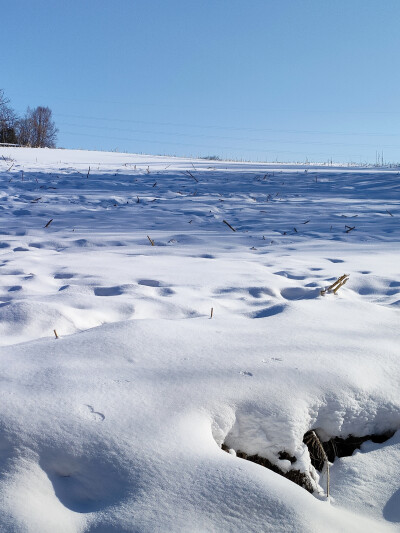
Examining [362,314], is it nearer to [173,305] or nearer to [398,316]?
[398,316]

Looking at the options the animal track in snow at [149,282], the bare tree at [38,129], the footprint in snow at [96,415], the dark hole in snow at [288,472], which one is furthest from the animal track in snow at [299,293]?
the bare tree at [38,129]

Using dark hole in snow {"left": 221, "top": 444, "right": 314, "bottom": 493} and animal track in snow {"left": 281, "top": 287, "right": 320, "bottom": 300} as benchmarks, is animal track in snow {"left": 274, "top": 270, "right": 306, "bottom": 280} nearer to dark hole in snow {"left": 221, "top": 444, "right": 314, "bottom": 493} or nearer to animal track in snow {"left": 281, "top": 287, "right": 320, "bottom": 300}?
animal track in snow {"left": 281, "top": 287, "right": 320, "bottom": 300}

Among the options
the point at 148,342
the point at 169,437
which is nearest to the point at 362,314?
the point at 148,342

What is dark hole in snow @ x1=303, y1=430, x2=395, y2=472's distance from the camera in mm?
1338

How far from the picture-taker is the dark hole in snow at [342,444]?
1338 millimetres

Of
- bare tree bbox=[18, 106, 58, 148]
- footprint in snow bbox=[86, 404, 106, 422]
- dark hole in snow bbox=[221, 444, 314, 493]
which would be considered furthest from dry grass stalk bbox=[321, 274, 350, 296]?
bare tree bbox=[18, 106, 58, 148]

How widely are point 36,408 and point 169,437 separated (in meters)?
0.36

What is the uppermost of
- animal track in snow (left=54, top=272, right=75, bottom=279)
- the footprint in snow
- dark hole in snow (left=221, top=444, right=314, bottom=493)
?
animal track in snow (left=54, top=272, right=75, bottom=279)

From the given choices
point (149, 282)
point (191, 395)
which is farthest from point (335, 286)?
point (191, 395)

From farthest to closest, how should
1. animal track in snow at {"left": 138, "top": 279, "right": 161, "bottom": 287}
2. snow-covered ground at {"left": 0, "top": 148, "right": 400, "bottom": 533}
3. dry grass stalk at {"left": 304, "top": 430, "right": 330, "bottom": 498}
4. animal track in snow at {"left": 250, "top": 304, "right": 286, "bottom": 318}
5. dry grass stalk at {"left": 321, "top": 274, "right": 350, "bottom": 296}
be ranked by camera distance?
animal track in snow at {"left": 138, "top": 279, "right": 161, "bottom": 287} → dry grass stalk at {"left": 321, "top": 274, "right": 350, "bottom": 296} → animal track in snow at {"left": 250, "top": 304, "right": 286, "bottom": 318} → dry grass stalk at {"left": 304, "top": 430, "right": 330, "bottom": 498} → snow-covered ground at {"left": 0, "top": 148, "right": 400, "bottom": 533}

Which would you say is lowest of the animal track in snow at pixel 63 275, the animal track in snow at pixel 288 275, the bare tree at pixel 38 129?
the animal track in snow at pixel 63 275

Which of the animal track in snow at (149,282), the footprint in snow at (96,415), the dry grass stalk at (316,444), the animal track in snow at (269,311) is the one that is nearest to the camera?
the footprint in snow at (96,415)

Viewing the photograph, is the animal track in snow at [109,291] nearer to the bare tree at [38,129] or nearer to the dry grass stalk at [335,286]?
the dry grass stalk at [335,286]

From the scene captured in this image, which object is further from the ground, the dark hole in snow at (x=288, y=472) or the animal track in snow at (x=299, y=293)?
the animal track in snow at (x=299, y=293)
